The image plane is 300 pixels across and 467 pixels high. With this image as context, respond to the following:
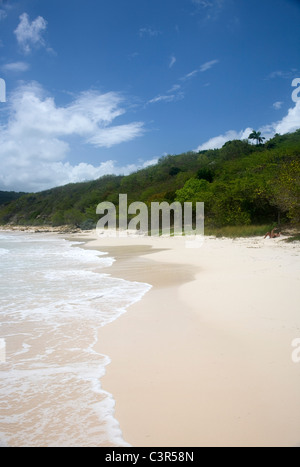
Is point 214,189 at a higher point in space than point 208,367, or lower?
higher

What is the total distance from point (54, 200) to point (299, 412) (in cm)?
12922

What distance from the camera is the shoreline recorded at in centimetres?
245

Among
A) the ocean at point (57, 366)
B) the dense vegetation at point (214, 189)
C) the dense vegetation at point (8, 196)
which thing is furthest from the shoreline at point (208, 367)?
the dense vegetation at point (8, 196)

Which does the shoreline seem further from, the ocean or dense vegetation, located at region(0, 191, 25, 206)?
dense vegetation, located at region(0, 191, 25, 206)

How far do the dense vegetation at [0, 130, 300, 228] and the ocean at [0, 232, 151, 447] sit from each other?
1283 centimetres

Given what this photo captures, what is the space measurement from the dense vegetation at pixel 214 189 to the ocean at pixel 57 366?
1283cm

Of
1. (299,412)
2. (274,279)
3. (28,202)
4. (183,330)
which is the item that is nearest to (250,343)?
(183,330)

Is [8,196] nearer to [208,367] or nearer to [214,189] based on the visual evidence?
[214,189]

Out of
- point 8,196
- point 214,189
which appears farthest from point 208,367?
point 8,196

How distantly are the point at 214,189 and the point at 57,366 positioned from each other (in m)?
A: 26.9

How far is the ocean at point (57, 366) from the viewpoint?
2527 millimetres

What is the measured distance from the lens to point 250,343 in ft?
13.4

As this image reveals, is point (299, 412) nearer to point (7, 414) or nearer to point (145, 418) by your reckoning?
point (145, 418)

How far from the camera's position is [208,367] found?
349 cm
